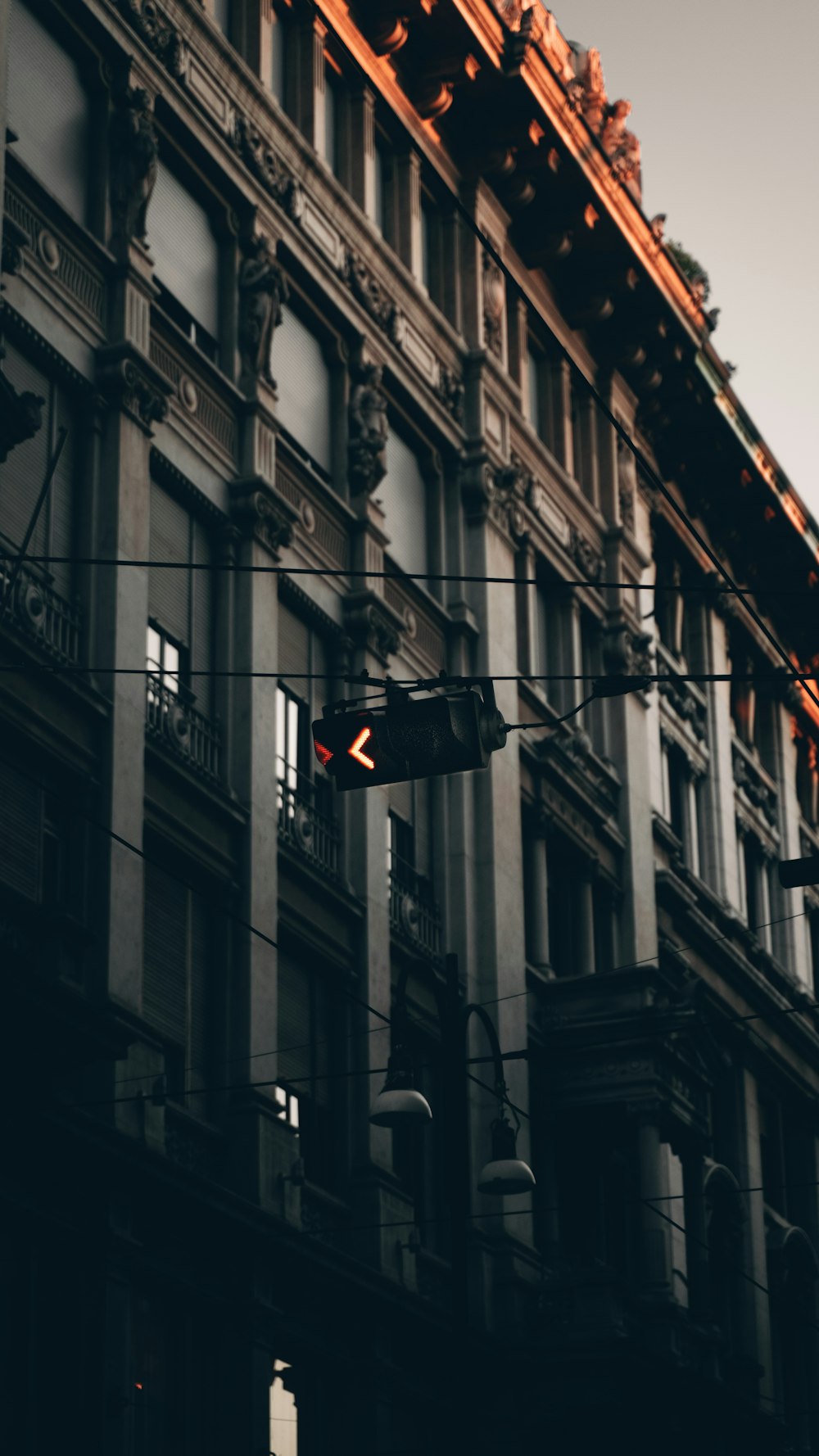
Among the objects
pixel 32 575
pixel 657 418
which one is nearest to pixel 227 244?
pixel 32 575

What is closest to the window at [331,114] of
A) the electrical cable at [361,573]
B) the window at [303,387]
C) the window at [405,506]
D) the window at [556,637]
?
the window at [303,387]

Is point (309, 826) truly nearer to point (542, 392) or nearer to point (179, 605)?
point (179, 605)

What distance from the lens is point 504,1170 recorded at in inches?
1081

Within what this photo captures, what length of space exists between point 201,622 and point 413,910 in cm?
633

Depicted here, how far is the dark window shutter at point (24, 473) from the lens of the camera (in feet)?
89.2

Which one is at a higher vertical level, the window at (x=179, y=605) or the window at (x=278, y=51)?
the window at (x=278, y=51)

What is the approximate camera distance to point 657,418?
4947cm

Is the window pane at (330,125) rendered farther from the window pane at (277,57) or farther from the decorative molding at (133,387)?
the decorative molding at (133,387)

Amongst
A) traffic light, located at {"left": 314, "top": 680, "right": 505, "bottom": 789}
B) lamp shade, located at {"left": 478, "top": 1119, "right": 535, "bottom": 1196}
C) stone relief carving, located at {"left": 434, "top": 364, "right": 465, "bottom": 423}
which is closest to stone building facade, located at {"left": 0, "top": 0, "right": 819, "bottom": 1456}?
stone relief carving, located at {"left": 434, "top": 364, "right": 465, "bottom": 423}

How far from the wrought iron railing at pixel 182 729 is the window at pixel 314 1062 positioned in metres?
2.72

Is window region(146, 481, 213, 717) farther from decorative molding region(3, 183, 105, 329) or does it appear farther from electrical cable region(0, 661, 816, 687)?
decorative molding region(3, 183, 105, 329)

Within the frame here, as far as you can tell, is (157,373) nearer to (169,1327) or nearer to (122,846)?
(122,846)

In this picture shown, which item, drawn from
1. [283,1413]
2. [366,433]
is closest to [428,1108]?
[283,1413]

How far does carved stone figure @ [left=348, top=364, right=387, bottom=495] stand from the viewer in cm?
3606
